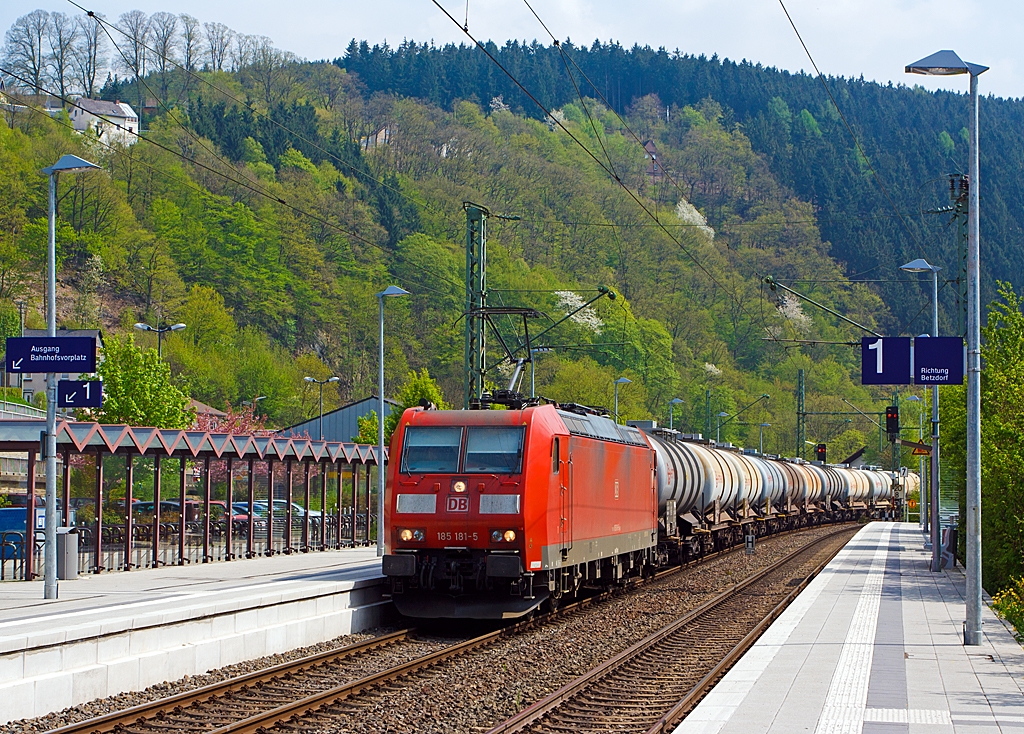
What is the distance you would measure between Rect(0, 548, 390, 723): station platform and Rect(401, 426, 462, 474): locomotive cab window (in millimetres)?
2073

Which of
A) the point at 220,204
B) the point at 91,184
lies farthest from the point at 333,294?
the point at 91,184

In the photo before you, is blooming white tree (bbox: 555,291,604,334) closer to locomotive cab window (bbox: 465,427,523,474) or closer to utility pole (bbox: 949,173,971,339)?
utility pole (bbox: 949,173,971,339)

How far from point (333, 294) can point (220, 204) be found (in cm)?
1229

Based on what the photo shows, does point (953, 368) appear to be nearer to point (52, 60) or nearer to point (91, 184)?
point (91, 184)

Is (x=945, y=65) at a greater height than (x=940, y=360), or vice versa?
(x=945, y=65)

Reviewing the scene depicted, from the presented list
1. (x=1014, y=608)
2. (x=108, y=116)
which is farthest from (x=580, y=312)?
(x=1014, y=608)

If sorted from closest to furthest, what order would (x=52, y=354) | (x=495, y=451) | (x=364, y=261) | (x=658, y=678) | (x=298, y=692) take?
(x=298, y=692), (x=658, y=678), (x=495, y=451), (x=52, y=354), (x=364, y=261)

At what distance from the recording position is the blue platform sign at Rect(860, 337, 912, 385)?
19188mm

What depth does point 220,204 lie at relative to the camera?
10425cm

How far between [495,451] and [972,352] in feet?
22.2

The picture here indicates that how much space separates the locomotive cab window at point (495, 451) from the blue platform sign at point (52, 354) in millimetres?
6481

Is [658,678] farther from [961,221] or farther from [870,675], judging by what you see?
[961,221]

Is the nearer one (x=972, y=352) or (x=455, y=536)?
(x=972, y=352)

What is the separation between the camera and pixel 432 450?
1839 cm
